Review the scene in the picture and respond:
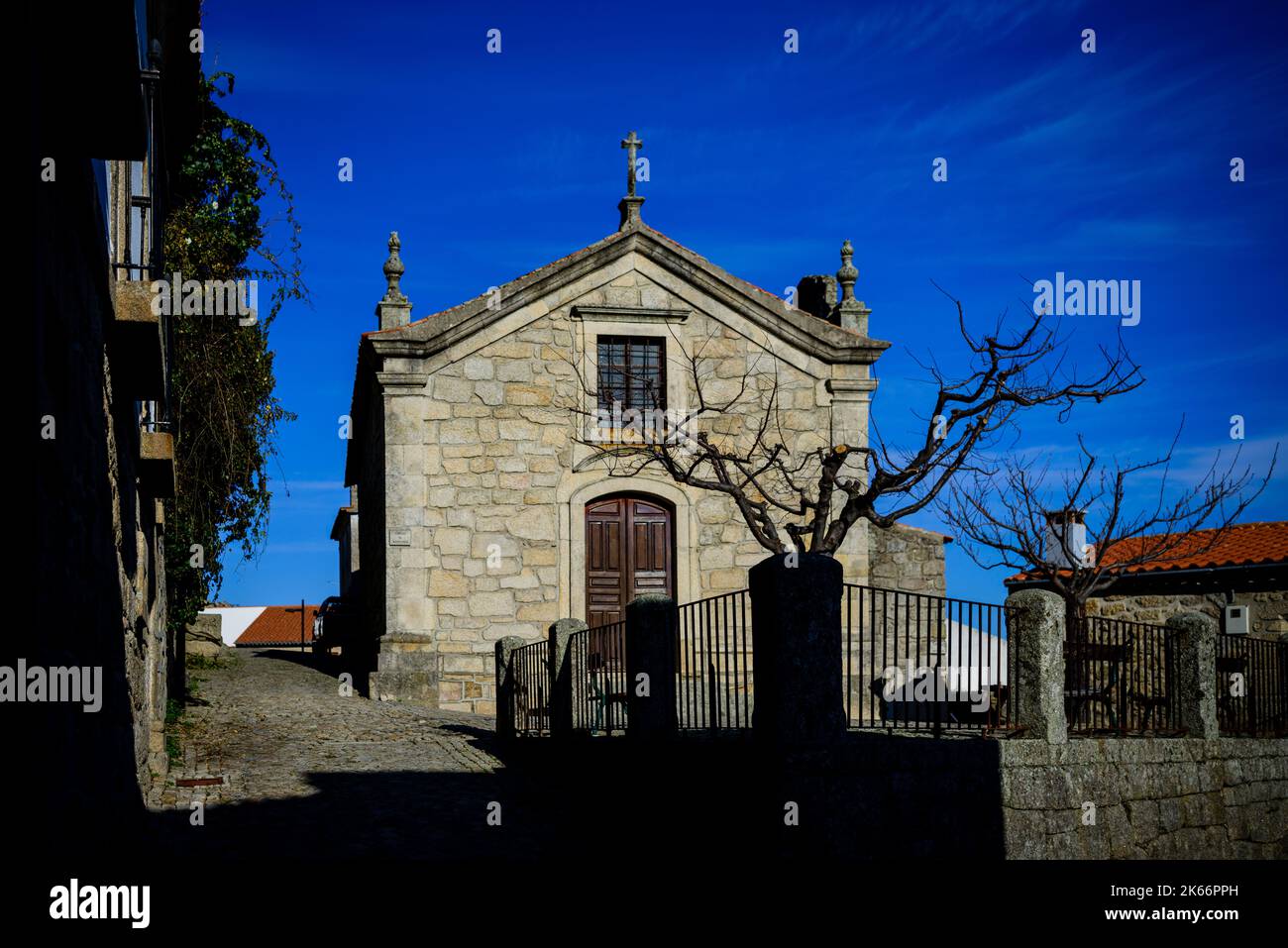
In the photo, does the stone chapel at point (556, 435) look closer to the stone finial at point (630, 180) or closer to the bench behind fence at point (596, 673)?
the stone finial at point (630, 180)

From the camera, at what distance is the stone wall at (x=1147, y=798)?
26.4 feet

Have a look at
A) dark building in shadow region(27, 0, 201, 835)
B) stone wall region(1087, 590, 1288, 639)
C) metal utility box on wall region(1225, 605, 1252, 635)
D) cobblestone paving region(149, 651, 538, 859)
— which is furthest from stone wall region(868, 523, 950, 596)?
dark building in shadow region(27, 0, 201, 835)

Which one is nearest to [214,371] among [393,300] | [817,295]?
[393,300]

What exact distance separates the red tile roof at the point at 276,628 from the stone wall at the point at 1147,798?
3588cm

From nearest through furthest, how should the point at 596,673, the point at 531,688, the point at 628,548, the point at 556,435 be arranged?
the point at 596,673
the point at 531,688
the point at 556,435
the point at 628,548

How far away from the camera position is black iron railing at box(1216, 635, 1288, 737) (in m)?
10.8

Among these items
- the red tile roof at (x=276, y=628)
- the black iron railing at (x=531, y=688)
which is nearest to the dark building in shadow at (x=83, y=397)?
the black iron railing at (x=531, y=688)

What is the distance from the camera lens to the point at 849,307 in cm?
1816

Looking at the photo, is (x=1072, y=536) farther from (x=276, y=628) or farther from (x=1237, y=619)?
(x=276, y=628)

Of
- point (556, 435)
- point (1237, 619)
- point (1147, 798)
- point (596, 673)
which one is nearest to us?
point (1147, 798)

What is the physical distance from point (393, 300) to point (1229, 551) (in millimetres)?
13822
